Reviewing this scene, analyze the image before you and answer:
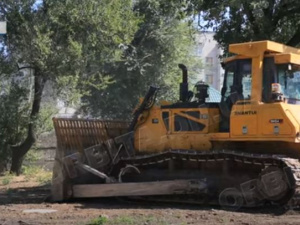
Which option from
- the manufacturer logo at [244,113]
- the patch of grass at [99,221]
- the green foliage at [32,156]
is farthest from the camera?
the green foliage at [32,156]

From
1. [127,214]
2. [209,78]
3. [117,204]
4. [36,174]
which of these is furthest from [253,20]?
[209,78]

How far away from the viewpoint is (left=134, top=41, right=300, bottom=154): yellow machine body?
10.1 meters

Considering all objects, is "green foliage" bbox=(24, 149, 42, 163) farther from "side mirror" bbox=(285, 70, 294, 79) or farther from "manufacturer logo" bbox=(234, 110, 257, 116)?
"side mirror" bbox=(285, 70, 294, 79)

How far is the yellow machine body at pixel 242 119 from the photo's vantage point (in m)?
10.1

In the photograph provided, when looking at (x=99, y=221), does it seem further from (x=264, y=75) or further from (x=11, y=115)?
(x=11, y=115)

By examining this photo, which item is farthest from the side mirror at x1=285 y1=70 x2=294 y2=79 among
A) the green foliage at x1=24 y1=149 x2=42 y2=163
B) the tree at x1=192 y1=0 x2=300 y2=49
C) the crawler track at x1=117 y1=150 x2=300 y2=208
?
the green foliage at x1=24 y1=149 x2=42 y2=163

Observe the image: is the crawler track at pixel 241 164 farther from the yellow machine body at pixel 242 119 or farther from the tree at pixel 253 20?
the tree at pixel 253 20

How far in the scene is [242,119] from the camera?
1045 cm

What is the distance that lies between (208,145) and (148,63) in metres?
16.2

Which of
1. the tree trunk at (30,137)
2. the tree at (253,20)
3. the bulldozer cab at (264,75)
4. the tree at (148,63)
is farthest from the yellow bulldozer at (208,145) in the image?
the tree at (148,63)

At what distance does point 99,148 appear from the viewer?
1217cm

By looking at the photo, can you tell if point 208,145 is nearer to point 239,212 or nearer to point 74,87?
point 239,212

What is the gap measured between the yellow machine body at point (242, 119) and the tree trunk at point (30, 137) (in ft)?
26.0

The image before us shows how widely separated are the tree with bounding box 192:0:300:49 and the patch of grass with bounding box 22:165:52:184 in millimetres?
7146
